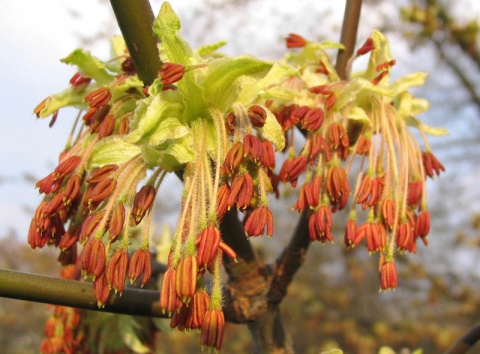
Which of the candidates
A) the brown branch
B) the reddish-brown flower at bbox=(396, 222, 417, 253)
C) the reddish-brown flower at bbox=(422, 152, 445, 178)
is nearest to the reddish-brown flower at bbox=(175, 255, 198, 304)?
the reddish-brown flower at bbox=(396, 222, 417, 253)

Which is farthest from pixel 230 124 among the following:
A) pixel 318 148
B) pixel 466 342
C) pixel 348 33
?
pixel 466 342

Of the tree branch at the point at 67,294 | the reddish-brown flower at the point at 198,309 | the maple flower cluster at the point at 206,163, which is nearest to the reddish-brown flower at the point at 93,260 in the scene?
the maple flower cluster at the point at 206,163

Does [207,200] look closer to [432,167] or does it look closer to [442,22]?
[432,167]

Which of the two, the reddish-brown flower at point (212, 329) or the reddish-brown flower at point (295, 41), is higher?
the reddish-brown flower at point (295, 41)

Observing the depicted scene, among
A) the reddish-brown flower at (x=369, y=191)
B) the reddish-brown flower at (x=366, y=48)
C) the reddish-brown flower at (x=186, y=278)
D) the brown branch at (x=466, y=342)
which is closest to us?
the reddish-brown flower at (x=186, y=278)

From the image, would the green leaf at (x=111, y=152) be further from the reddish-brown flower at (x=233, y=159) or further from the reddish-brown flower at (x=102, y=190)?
the reddish-brown flower at (x=233, y=159)

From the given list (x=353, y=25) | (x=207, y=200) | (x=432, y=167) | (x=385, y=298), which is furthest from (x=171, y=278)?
(x=385, y=298)

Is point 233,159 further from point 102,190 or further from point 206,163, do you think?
point 102,190
